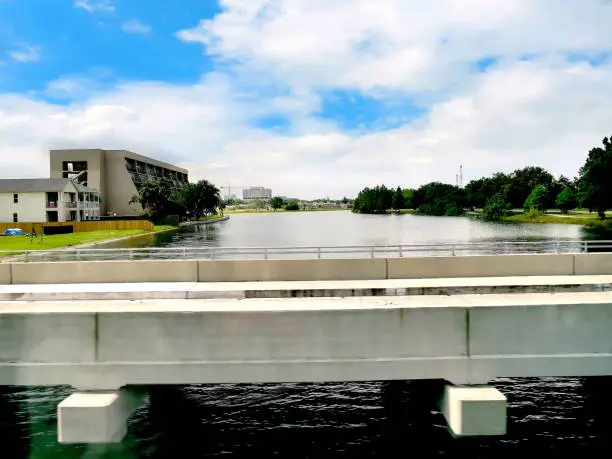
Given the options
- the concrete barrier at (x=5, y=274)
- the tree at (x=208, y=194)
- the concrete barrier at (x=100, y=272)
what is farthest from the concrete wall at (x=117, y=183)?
the concrete barrier at (x=100, y=272)

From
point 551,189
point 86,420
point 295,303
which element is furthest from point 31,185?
point 551,189

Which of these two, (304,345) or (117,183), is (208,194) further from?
(304,345)

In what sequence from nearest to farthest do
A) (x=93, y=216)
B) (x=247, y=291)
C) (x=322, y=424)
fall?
(x=322, y=424), (x=247, y=291), (x=93, y=216)

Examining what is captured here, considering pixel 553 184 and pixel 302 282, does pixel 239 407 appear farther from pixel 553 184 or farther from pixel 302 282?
pixel 553 184

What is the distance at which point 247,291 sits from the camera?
13.6m

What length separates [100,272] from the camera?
54.2 feet

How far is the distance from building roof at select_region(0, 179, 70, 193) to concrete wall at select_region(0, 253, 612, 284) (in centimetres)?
7911

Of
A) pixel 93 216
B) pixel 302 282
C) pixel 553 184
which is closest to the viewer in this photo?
pixel 302 282

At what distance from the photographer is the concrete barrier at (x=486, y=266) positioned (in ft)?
54.1

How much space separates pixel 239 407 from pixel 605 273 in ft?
41.9

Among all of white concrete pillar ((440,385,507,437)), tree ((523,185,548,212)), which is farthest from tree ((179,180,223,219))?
white concrete pillar ((440,385,507,437))

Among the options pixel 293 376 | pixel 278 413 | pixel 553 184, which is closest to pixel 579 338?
pixel 293 376

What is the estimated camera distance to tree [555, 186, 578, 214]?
14888 centimetres

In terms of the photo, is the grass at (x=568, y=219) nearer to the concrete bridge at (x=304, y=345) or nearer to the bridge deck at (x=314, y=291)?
the bridge deck at (x=314, y=291)
